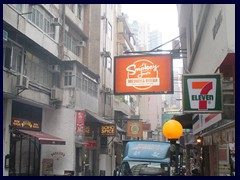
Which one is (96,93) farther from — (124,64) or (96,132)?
(124,64)

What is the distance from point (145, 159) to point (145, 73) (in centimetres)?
191

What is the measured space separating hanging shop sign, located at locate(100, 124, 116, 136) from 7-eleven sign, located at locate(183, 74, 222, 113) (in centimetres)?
1511

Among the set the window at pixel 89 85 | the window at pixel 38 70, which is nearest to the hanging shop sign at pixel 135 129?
the window at pixel 89 85

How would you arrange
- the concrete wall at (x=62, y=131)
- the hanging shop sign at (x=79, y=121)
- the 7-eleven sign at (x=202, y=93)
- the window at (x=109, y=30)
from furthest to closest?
the window at (x=109, y=30), the hanging shop sign at (x=79, y=121), the concrete wall at (x=62, y=131), the 7-eleven sign at (x=202, y=93)

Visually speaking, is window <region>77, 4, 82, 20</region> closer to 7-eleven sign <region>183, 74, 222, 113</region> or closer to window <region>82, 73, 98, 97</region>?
window <region>82, 73, 98, 97</region>

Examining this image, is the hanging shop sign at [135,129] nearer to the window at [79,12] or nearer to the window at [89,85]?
the window at [89,85]

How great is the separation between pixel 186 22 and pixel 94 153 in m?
12.7

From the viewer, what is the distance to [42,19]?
52.1 feet

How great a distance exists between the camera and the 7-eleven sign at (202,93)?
475cm

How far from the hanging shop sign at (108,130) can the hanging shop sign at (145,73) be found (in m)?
11.8

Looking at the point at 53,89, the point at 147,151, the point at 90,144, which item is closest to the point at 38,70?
the point at 53,89

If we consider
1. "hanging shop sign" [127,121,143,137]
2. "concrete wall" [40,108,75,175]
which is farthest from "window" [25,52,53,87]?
"hanging shop sign" [127,121,143,137]

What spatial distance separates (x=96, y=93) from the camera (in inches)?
830

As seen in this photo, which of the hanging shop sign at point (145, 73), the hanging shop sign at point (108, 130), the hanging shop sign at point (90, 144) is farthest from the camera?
the hanging shop sign at point (108, 130)
